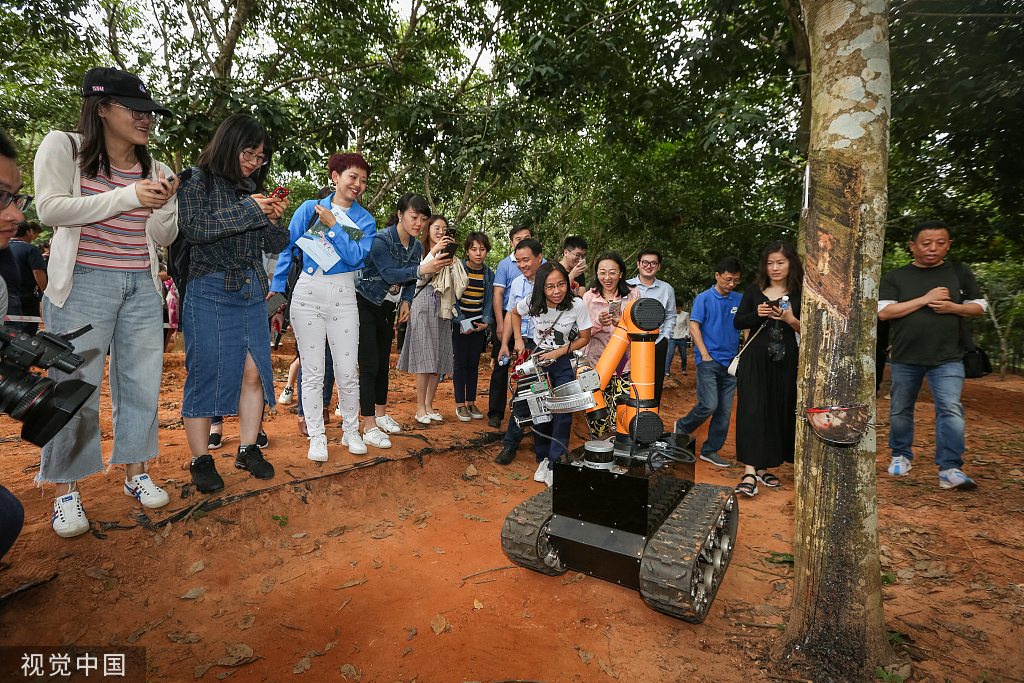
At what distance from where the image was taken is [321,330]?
3.91 metres

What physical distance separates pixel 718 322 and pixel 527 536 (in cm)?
332

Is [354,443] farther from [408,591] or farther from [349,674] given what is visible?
[349,674]

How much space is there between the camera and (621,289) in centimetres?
541

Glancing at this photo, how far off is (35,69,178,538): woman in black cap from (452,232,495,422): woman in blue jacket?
3224mm

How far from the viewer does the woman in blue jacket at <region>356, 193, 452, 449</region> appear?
4.29 metres

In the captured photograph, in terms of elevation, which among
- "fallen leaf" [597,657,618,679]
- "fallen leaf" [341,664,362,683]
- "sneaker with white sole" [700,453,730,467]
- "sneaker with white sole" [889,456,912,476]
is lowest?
"fallen leaf" [597,657,618,679]

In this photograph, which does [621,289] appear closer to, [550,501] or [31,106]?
[550,501]

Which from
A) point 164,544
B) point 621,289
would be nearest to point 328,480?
point 164,544

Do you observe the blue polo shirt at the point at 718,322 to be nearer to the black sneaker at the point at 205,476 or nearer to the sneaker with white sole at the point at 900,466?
the sneaker with white sole at the point at 900,466

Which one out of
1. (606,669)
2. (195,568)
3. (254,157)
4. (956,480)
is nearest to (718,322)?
(956,480)

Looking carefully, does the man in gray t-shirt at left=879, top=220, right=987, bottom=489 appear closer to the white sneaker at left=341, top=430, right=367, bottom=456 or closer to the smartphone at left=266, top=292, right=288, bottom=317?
the white sneaker at left=341, top=430, right=367, bottom=456

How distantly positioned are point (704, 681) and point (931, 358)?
3637 mm

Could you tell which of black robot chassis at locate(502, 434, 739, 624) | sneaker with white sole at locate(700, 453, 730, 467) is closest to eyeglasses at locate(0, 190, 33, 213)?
black robot chassis at locate(502, 434, 739, 624)

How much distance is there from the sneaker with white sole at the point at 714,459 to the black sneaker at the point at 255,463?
4.21m
